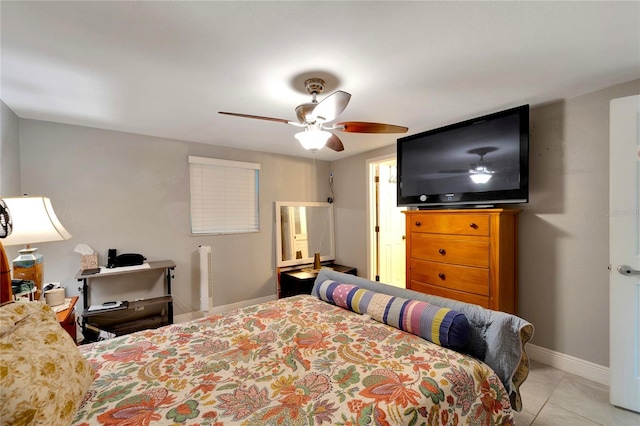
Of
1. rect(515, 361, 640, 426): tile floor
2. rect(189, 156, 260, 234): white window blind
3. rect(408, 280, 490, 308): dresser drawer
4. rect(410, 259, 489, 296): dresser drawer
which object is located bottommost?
rect(515, 361, 640, 426): tile floor

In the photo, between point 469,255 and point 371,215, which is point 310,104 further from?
point 371,215

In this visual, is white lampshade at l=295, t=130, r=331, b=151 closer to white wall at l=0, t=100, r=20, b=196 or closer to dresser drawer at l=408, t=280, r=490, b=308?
dresser drawer at l=408, t=280, r=490, b=308

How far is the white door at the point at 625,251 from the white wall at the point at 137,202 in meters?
3.46

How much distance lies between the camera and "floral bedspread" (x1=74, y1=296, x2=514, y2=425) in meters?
1.01

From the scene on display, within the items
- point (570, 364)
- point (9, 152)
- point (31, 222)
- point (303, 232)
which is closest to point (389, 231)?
point (303, 232)

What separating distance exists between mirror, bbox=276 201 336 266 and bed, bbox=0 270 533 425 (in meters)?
2.33

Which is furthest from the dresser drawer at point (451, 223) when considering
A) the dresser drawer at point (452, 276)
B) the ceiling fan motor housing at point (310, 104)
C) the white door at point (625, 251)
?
the ceiling fan motor housing at point (310, 104)

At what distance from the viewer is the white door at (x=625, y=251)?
181 cm

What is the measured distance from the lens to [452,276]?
2580 mm

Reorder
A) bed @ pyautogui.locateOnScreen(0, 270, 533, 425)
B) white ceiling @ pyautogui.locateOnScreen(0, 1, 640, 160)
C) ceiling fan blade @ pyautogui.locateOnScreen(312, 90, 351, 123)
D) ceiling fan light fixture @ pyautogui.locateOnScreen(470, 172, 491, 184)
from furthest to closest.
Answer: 1. ceiling fan light fixture @ pyautogui.locateOnScreen(470, 172, 491, 184)
2. ceiling fan blade @ pyautogui.locateOnScreen(312, 90, 351, 123)
3. white ceiling @ pyautogui.locateOnScreen(0, 1, 640, 160)
4. bed @ pyautogui.locateOnScreen(0, 270, 533, 425)

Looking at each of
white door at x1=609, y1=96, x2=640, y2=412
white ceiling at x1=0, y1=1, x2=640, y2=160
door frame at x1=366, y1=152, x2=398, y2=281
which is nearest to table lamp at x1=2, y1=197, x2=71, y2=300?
white ceiling at x1=0, y1=1, x2=640, y2=160

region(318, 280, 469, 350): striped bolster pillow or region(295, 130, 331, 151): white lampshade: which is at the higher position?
region(295, 130, 331, 151): white lampshade

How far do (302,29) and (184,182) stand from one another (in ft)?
8.57

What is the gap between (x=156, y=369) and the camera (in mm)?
1290
